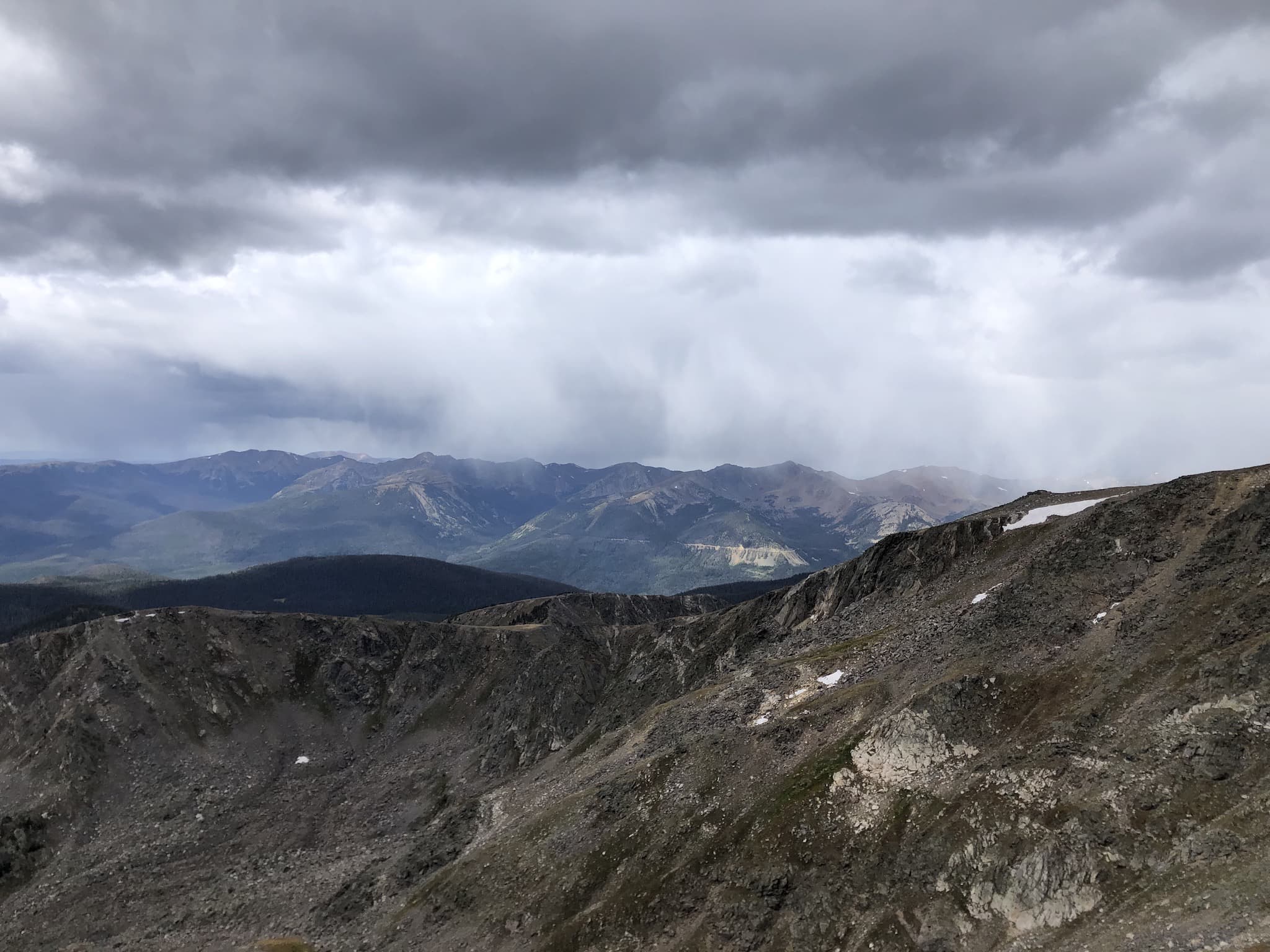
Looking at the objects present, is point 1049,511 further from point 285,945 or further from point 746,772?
point 285,945

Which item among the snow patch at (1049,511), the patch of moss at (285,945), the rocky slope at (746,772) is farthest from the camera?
the snow patch at (1049,511)

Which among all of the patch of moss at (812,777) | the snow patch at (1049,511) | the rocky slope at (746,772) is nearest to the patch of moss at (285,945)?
the rocky slope at (746,772)

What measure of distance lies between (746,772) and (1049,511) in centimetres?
6389

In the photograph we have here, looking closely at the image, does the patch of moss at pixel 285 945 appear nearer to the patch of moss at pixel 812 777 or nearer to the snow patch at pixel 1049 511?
the patch of moss at pixel 812 777

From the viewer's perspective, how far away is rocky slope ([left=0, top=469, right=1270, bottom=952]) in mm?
44562

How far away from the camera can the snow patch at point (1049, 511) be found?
322ft

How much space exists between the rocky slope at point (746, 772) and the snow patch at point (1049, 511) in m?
1.82

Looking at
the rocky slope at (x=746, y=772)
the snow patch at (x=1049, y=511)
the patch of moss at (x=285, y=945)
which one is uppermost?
the snow patch at (x=1049, y=511)

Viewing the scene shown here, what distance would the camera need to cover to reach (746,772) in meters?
67.2

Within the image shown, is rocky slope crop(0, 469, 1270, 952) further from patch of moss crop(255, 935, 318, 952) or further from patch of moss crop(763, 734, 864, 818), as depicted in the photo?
patch of moss crop(255, 935, 318, 952)

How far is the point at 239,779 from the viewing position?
11719cm

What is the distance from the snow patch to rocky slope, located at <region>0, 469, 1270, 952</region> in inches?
71.7

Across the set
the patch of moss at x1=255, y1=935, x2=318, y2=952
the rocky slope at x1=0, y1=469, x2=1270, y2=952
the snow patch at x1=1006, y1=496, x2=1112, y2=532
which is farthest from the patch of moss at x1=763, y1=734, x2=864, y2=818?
the snow patch at x1=1006, y1=496, x2=1112, y2=532

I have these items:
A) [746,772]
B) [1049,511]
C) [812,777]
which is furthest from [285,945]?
[1049,511]
